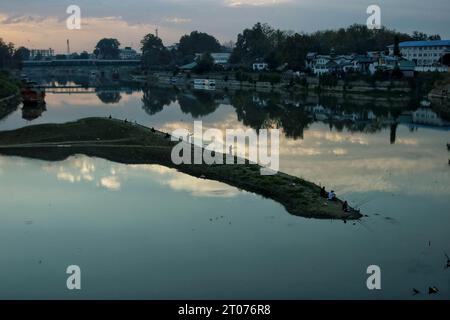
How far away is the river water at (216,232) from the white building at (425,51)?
4879 centimetres

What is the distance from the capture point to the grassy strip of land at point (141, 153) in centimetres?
1850

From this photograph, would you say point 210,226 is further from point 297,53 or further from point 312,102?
point 297,53

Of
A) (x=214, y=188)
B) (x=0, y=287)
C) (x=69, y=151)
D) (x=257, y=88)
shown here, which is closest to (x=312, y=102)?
(x=257, y=88)

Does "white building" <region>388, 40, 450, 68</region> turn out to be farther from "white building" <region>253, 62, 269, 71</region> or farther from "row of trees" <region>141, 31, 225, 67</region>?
"row of trees" <region>141, 31, 225, 67</region>

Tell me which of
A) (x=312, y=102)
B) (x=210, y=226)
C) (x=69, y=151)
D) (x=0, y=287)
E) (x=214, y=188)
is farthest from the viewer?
(x=312, y=102)

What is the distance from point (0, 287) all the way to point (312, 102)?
50.4m

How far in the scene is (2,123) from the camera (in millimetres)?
41969

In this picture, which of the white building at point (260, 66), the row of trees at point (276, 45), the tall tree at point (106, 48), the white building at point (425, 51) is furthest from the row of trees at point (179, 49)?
the white building at point (425, 51)

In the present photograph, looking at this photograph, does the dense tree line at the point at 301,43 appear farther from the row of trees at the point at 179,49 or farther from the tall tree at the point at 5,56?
the tall tree at the point at 5,56

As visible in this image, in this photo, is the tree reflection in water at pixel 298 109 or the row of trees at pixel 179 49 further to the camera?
the row of trees at pixel 179 49

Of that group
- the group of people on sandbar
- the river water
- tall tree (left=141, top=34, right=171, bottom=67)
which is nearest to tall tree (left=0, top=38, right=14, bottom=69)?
tall tree (left=141, top=34, right=171, bottom=67)

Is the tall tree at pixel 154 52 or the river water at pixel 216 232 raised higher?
the tall tree at pixel 154 52

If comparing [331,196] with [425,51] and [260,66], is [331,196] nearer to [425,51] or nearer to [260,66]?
[425,51]
